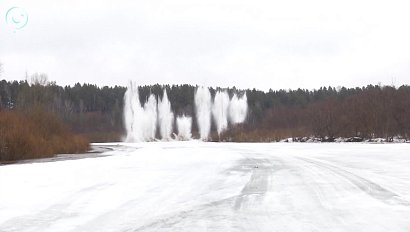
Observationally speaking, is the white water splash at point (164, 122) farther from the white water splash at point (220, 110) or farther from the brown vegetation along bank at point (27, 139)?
the brown vegetation along bank at point (27, 139)

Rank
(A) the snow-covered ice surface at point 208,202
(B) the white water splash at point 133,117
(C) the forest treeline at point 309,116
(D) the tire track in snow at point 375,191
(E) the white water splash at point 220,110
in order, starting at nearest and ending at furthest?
(A) the snow-covered ice surface at point 208,202 < (D) the tire track in snow at point 375,191 < (C) the forest treeline at point 309,116 < (B) the white water splash at point 133,117 < (E) the white water splash at point 220,110

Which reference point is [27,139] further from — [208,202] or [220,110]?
[220,110]

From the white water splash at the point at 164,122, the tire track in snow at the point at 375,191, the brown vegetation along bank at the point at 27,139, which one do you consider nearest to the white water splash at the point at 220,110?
the white water splash at the point at 164,122

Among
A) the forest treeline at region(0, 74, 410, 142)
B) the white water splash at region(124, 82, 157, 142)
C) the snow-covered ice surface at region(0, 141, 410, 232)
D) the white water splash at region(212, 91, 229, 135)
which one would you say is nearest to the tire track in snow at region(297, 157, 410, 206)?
the snow-covered ice surface at region(0, 141, 410, 232)

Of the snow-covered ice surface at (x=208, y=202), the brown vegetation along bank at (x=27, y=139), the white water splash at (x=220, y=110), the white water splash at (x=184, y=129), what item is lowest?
the snow-covered ice surface at (x=208, y=202)

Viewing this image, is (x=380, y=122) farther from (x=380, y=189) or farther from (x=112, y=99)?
(x=112, y=99)

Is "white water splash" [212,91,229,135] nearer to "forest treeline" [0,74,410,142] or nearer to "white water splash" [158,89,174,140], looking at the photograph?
"forest treeline" [0,74,410,142]

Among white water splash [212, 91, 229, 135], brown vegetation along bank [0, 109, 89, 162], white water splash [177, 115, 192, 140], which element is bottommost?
brown vegetation along bank [0, 109, 89, 162]

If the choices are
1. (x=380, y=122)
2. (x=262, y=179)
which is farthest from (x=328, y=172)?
(x=380, y=122)

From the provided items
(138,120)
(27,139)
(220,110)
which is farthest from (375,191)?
(220,110)

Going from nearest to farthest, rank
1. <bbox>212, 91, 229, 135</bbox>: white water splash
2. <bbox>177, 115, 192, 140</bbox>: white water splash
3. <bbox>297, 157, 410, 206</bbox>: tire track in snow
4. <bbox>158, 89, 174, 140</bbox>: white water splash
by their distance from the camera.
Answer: <bbox>297, 157, 410, 206</bbox>: tire track in snow → <bbox>177, 115, 192, 140</bbox>: white water splash → <bbox>212, 91, 229, 135</bbox>: white water splash → <bbox>158, 89, 174, 140</bbox>: white water splash

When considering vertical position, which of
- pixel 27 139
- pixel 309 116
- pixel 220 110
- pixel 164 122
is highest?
pixel 220 110

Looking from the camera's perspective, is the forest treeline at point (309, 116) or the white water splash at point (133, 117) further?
the white water splash at point (133, 117)

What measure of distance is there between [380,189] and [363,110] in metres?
50.1
